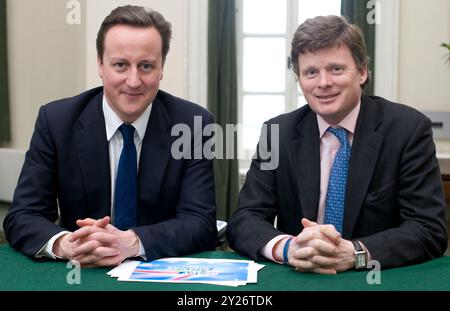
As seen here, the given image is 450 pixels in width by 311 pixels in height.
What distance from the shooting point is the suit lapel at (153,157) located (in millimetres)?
2004

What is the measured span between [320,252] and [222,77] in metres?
3.27

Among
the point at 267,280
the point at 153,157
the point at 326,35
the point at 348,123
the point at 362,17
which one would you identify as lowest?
the point at 267,280

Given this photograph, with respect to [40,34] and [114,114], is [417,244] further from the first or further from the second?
[40,34]

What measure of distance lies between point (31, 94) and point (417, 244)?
4301mm

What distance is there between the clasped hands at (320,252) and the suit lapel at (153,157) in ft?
2.08

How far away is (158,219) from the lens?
206 cm

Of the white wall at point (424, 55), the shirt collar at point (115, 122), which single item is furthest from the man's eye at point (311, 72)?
the white wall at point (424, 55)

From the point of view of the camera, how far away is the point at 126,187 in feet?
6.50

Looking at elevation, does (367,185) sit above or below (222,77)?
below

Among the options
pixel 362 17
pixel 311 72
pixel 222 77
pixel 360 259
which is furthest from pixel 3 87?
pixel 360 259

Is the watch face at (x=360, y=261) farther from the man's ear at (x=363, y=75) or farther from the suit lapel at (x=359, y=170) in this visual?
the man's ear at (x=363, y=75)

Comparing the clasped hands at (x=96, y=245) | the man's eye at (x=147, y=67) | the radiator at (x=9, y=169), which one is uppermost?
the man's eye at (x=147, y=67)

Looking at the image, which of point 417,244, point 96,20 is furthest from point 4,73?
point 417,244

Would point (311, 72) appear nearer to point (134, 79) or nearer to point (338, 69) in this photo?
point (338, 69)
